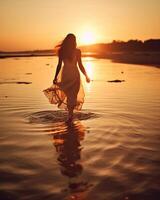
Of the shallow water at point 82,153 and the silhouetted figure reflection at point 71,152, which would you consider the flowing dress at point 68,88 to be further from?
the silhouetted figure reflection at point 71,152

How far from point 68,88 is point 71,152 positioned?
383 cm

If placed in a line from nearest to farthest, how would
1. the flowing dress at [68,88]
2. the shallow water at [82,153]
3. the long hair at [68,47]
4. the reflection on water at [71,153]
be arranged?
the shallow water at [82,153]
the reflection on water at [71,153]
the long hair at [68,47]
the flowing dress at [68,88]

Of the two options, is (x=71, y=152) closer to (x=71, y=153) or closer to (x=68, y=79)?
(x=71, y=153)

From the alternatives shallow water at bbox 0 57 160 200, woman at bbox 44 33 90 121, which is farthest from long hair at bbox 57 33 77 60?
shallow water at bbox 0 57 160 200

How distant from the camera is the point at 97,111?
12.3m

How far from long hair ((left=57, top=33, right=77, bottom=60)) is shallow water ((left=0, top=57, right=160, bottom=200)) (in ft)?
6.32

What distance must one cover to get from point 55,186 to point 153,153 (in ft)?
8.16

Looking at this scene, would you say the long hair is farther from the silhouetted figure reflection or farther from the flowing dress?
the silhouetted figure reflection

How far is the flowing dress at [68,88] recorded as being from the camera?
35.3ft

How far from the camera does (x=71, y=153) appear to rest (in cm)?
727

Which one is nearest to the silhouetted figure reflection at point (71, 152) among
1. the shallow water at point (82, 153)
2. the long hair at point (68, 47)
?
the shallow water at point (82, 153)

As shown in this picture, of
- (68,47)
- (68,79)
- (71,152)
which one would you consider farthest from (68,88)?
(71,152)

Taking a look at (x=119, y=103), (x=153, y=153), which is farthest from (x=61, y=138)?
(x=119, y=103)

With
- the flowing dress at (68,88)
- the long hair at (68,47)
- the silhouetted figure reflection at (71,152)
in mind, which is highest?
the long hair at (68,47)
